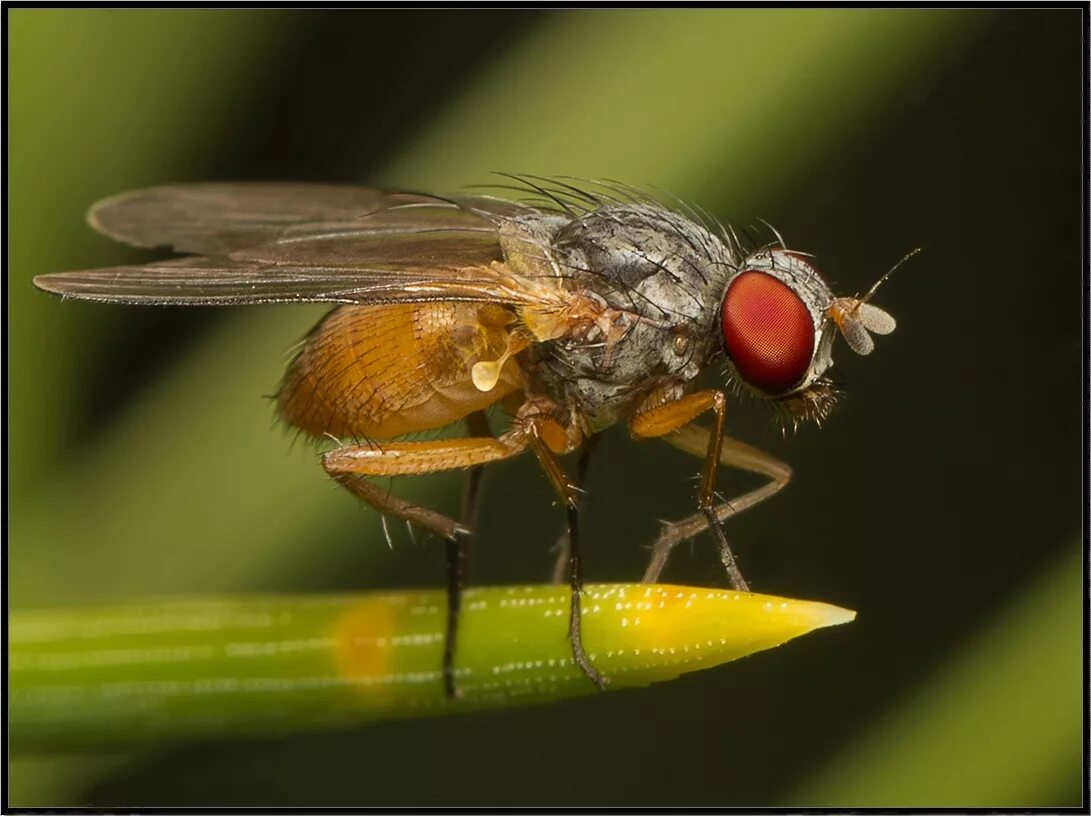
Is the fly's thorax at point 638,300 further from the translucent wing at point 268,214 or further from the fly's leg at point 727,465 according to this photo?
the translucent wing at point 268,214

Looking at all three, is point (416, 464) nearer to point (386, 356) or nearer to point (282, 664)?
point (386, 356)

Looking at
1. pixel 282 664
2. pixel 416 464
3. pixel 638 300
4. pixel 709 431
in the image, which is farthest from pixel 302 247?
pixel 282 664

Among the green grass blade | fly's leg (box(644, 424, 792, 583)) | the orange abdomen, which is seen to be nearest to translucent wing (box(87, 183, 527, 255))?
the orange abdomen

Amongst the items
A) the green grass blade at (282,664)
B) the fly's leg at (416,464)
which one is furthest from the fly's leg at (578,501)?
the green grass blade at (282,664)

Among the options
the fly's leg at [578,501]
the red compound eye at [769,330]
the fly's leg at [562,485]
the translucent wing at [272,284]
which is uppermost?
the red compound eye at [769,330]

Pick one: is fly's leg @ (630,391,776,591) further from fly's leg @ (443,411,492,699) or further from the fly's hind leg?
fly's leg @ (443,411,492,699)
